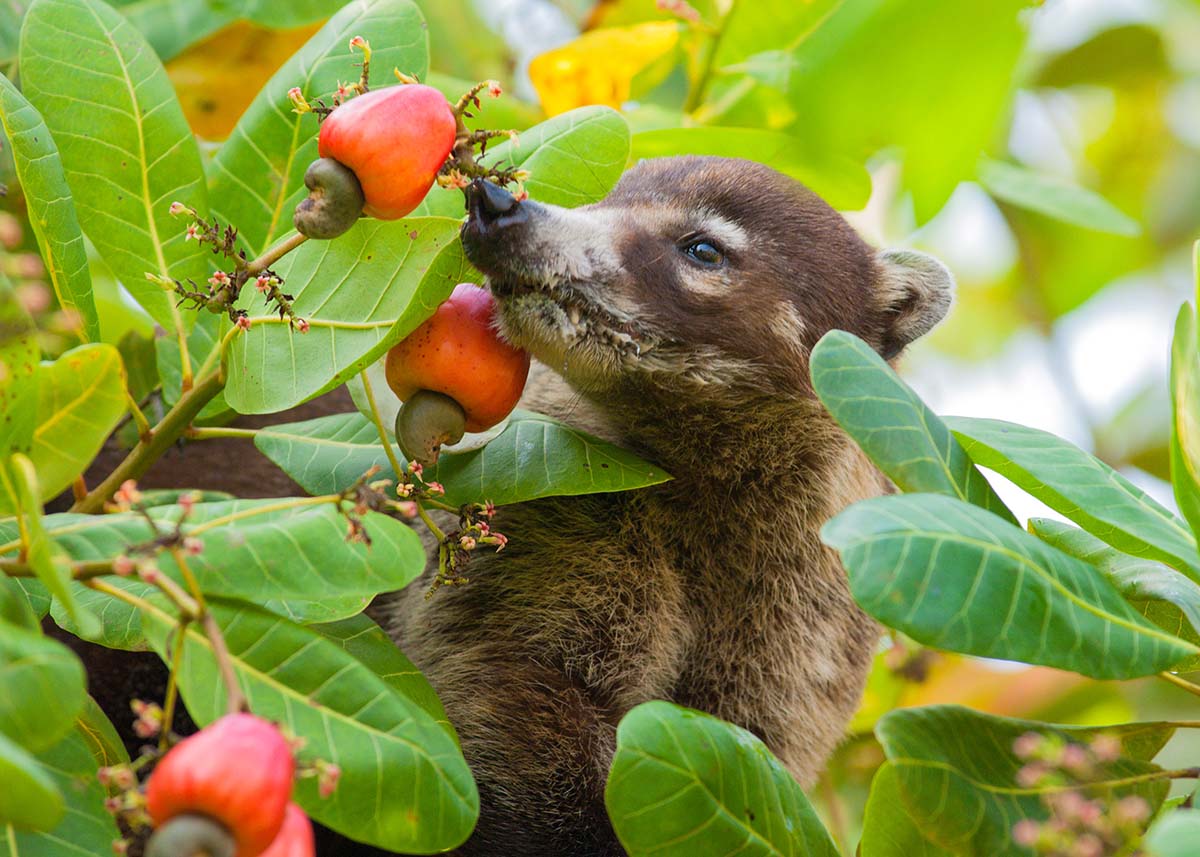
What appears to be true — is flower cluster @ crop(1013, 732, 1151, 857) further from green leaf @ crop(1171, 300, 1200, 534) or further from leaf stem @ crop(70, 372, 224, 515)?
leaf stem @ crop(70, 372, 224, 515)

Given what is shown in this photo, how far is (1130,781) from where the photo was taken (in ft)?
6.60

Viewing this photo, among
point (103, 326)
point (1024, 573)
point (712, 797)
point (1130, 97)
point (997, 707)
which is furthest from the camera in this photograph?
point (1130, 97)

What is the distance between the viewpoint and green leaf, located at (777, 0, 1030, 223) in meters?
0.77

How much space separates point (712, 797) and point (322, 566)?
712 millimetres

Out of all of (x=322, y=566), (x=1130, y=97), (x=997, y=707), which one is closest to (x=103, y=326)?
(x=322, y=566)

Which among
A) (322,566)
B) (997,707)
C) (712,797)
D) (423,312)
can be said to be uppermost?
(423,312)

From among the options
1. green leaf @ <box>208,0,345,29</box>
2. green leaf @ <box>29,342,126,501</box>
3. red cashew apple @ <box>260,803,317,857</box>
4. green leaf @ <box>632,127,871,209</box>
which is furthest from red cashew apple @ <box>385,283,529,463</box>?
green leaf @ <box>208,0,345,29</box>

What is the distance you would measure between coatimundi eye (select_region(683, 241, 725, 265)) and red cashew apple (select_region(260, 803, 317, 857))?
1.85m

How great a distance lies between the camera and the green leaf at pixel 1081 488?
206 centimetres

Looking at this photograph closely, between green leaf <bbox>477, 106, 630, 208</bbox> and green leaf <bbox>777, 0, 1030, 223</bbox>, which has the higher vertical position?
green leaf <bbox>777, 0, 1030, 223</bbox>

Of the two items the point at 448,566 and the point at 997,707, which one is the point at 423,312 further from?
the point at 997,707

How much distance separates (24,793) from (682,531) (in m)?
2.05

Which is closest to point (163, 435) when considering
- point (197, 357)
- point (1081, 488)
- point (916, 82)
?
point (197, 357)

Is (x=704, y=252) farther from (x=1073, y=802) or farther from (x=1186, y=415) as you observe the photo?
(x=1073, y=802)
